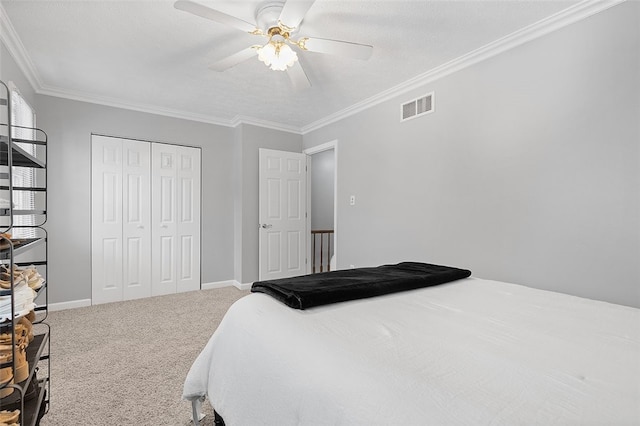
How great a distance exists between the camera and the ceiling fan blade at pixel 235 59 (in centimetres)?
228

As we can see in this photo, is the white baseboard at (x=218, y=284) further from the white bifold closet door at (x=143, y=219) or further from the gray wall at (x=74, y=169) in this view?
the gray wall at (x=74, y=169)

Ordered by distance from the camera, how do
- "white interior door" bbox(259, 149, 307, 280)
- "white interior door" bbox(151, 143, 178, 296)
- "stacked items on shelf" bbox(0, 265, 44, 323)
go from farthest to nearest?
"white interior door" bbox(259, 149, 307, 280) < "white interior door" bbox(151, 143, 178, 296) < "stacked items on shelf" bbox(0, 265, 44, 323)

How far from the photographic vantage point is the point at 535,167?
2328 millimetres

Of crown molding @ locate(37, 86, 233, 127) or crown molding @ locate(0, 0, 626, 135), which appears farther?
crown molding @ locate(37, 86, 233, 127)

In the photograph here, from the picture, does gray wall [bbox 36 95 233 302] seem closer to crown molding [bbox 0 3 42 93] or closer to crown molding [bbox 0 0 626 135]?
crown molding [bbox 0 0 626 135]

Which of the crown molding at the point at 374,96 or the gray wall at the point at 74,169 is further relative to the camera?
the gray wall at the point at 74,169

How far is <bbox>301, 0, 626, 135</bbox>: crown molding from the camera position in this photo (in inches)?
81.2

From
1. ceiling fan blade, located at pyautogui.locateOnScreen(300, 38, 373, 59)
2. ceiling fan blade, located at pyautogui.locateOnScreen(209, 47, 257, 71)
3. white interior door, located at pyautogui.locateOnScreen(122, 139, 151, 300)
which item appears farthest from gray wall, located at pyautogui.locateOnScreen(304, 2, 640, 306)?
white interior door, located at pyautogui.locateOnScreen(122, 139, 151, 300)

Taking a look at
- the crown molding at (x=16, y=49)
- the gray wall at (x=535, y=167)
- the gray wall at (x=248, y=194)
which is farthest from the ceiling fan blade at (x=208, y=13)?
the gray wall at (x=248, y=194)

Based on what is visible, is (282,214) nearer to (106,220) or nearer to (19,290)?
(106,220)

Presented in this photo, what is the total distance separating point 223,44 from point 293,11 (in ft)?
3.22

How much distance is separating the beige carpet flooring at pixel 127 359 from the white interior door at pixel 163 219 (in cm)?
32

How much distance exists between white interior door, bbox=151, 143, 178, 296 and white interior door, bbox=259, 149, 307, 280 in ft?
3.83

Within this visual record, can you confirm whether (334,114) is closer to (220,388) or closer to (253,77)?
(253,77)
